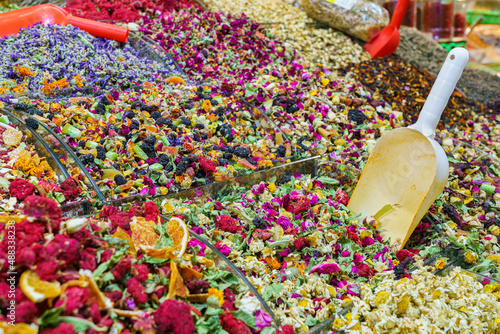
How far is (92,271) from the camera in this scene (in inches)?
33.5

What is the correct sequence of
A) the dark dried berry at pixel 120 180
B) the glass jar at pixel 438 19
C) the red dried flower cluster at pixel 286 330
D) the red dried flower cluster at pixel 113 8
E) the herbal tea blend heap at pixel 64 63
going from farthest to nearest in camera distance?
the glass jar at pixel 438 19
the red dried flower cluster at pixel 113 8
the herbal tea blend heap at pixel 64 63
the dark dried berry at pixel 120 180
the red dried flower cluster at pixel 286 330

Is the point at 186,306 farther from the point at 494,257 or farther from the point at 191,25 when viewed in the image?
the point at 191,25

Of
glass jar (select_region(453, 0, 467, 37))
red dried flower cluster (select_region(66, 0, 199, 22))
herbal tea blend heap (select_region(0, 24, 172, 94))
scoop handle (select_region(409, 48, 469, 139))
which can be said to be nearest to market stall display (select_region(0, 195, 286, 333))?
scoop handle (select_region(409, 48, 469, 139))

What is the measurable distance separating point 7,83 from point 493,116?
3.01 metres

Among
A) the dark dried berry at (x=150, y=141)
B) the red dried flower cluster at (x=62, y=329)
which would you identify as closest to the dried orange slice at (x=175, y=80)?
the dark dried berry at (x=150, y=141)

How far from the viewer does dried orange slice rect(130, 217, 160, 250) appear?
40.1 inches

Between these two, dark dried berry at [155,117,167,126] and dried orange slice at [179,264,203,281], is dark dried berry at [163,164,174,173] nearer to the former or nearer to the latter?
dark dried berry at [155,117,167,126]

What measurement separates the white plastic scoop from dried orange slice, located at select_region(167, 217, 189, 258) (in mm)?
780

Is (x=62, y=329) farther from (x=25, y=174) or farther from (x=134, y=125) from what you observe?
(x=134, y=125)

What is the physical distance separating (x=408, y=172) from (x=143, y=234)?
0.98m

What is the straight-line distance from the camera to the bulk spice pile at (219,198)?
859 mm

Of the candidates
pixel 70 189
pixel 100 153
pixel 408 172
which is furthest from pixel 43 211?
pixel 408 172

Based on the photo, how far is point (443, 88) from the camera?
1.38 m

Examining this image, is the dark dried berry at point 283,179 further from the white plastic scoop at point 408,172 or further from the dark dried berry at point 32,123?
the dark dried berry at point 32,123
